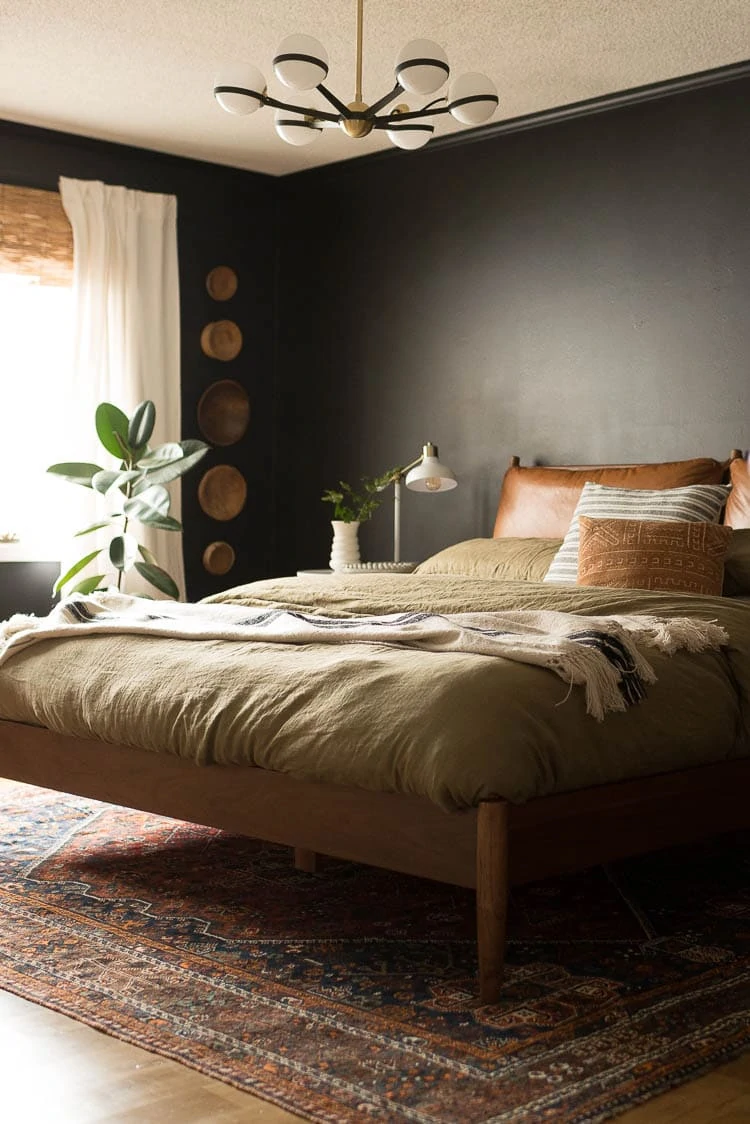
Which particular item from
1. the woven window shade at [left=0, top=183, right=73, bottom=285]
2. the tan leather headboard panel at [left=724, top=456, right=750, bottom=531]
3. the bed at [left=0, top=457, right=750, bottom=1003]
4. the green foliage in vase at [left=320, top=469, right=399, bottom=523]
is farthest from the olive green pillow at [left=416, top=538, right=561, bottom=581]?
the woven window shade at [left=0, top=183, right=73, bottom=285]

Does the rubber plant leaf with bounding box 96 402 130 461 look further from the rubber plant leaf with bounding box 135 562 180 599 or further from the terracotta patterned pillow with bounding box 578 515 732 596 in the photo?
the terracotta patterned pillow with bounding box 578 515 732 596

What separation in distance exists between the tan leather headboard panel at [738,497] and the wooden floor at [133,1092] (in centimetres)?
253

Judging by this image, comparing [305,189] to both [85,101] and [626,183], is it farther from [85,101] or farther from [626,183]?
[626,183]

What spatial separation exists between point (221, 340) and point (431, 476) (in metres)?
1.57

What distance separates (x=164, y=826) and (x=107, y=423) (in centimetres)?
222

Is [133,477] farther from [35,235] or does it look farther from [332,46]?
[332,46]

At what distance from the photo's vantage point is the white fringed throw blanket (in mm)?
2777

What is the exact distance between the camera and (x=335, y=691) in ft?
9.13

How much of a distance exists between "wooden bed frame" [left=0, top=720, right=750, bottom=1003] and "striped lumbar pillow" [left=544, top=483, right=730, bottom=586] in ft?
4.23

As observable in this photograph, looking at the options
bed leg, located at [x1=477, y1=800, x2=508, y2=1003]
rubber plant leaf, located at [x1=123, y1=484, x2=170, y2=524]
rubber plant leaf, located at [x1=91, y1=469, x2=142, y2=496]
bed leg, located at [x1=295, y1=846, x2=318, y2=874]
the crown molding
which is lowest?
bed leg, located at [x1=295, y1=846, x2=318, y2=874]

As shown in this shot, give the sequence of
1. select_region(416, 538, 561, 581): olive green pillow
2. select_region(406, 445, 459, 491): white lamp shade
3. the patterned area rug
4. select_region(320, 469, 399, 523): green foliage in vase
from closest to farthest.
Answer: the patterned area rug < select_region(416, 538, 561, 581): olive green pillow < select_region(406, 445, 459, 491): white lamp shade < select_region(320, 469, 399, 523): green foliage in vase

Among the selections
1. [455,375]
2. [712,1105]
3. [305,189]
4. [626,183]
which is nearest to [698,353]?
[626,183]

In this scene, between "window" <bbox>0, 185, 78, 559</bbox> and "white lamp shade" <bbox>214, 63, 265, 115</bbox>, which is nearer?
"white lamp shade" <bbox>214, 63, 265, 115</bbox>

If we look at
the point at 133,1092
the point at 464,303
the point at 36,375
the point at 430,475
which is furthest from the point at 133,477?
the point at 133,1092
